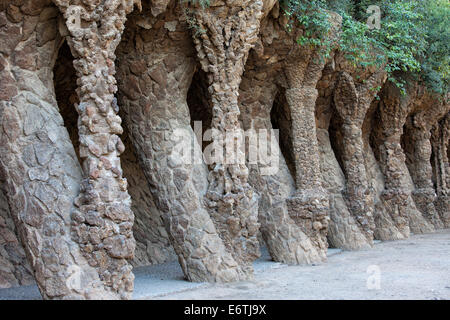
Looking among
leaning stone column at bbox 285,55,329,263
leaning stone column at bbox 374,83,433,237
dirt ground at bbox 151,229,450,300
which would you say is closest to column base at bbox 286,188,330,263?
leaning stone column at bbox 285,55,329,263

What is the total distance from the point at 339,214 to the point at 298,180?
1.94 m

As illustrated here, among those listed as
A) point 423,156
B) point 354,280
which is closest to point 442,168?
point 423,156

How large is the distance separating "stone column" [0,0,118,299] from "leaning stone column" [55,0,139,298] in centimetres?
15

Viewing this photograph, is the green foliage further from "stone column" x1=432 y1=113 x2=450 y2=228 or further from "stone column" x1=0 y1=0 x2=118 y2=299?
"stone column" x1=0 y1=0 x2=118 y2=299

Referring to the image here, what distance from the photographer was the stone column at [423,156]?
1452 cm

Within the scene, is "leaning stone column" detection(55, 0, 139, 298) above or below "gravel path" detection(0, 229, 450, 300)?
above

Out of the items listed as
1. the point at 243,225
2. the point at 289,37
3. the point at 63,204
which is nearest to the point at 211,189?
the point at 243,225

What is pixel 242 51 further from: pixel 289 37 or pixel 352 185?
pixel 352 185

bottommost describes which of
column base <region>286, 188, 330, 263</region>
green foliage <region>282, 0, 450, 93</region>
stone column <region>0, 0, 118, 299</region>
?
column base <region>286, 188, 330, 263</region>

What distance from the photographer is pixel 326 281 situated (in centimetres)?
680

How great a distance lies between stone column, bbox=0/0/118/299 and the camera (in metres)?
4.75

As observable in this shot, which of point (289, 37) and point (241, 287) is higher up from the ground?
point (289, 37)

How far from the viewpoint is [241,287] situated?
6281 millimetres

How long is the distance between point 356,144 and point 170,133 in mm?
5368
